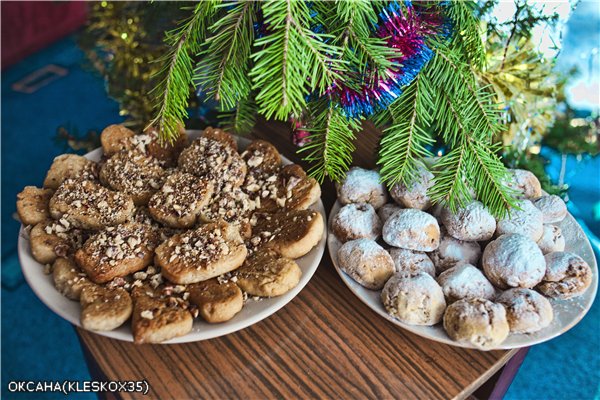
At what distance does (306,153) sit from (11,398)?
3.14 feet

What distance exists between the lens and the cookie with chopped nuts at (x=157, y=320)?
75 centimetres

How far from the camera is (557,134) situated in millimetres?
1658

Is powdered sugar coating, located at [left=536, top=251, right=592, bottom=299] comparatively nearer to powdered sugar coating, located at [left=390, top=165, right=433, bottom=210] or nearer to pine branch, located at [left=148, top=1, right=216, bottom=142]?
powdered sugar coating, located at [left=390, top=165, right=433, bottom=210]

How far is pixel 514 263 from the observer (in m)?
0.82

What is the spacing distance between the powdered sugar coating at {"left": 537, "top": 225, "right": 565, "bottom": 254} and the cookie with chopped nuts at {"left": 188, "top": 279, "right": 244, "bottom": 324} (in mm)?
480

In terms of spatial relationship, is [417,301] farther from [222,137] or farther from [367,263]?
[222,137]

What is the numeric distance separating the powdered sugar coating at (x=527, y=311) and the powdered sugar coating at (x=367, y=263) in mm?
170

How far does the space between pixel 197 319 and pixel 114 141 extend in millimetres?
423

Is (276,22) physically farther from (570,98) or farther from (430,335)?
(570,98)

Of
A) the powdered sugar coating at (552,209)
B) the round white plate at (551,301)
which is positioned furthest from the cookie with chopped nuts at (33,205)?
the powdered sugar coating at (552,209)

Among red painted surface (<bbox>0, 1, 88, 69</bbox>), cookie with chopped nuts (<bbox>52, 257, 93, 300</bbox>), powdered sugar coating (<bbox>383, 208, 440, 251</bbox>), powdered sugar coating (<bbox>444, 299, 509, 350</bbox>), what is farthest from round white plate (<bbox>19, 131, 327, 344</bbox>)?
red painted surface (<bbox>0, 1, 88, 69</bbox>)

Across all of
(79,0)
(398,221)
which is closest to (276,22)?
(398,221)

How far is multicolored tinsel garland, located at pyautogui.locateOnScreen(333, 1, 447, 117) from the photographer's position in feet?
2.74

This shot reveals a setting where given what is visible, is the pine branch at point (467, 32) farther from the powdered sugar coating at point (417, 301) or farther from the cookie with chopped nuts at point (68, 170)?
the cookie with chopped nuts at point (68, 170)
